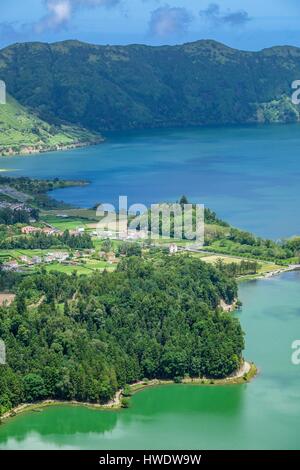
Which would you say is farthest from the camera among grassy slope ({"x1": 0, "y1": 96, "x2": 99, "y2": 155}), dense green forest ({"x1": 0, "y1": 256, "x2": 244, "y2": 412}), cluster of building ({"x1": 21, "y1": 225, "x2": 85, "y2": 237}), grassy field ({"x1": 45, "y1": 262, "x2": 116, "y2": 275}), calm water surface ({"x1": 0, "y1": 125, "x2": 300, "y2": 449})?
grassy slope ({"x1": 0, "y1": 96, "x2": 99, "y2": 155})

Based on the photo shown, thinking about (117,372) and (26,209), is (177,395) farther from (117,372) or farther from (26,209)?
(26,209)

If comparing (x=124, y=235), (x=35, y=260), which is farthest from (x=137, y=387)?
(x=124, y=235)

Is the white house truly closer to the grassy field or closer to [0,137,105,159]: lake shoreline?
the grassy field

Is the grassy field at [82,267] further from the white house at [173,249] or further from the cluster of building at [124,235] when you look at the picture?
the cluster of building at [124,235]

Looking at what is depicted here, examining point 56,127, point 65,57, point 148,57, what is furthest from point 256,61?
point 56,127

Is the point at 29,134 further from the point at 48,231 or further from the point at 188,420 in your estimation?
the point at 188,420

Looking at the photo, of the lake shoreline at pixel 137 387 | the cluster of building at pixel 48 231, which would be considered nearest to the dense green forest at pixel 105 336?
the lake shoreline at pixel 137 387

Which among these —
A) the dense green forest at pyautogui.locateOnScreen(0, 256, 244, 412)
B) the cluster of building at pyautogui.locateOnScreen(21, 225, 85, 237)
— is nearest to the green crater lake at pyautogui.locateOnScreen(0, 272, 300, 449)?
the dense green forest at pyautogui.locateOnScreen(0, 256, 244, 412)
